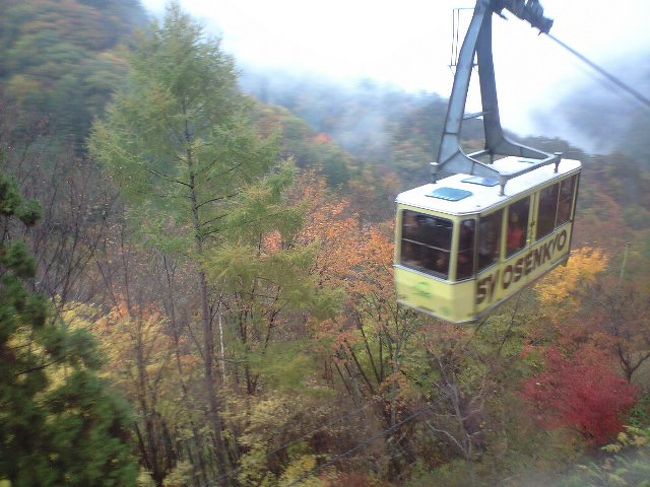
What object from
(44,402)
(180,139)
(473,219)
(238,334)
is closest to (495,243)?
(473,219)

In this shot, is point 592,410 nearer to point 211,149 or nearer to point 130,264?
point 211,149

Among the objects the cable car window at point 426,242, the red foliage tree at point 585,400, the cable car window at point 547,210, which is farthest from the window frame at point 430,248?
the red foliage tree at point 585,400

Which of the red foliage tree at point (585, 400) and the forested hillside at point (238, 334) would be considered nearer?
the forested hillside at point (238, 334)

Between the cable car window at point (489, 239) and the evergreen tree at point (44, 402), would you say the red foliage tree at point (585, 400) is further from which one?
the evergreen tree at point (44, 402)

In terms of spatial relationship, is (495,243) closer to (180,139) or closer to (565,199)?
(565,199)

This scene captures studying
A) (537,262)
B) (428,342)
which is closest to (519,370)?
(428,342)

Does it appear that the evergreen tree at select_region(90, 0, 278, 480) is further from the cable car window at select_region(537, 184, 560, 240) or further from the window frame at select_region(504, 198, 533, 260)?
the cable car window at select_region(537, 184, 560, 240)
